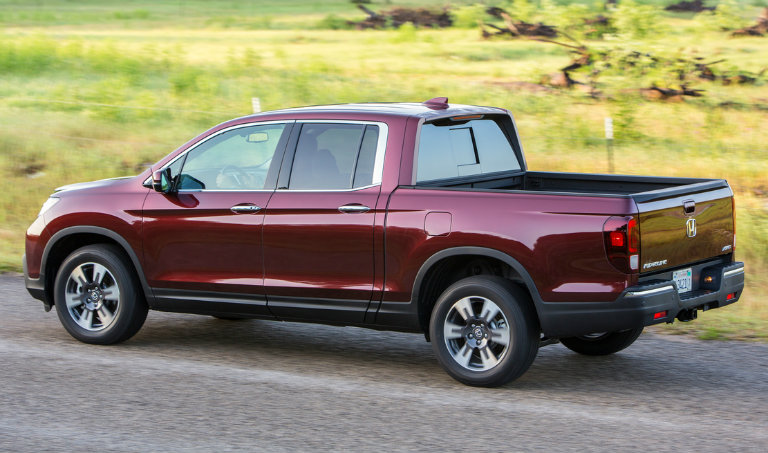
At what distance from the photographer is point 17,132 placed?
20.0 meters

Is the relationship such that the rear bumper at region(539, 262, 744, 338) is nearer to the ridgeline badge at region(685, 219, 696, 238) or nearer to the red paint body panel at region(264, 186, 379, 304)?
the ridgeline badge at region(685, 219, 696, 238)

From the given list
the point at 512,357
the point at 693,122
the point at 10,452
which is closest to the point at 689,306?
the point at 512,357

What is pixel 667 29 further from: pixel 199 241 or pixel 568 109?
pixel 199 241

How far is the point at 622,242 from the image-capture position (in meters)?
6.14

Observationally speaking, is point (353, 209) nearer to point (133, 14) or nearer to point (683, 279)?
point (683, 279)

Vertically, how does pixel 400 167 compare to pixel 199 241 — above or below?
above

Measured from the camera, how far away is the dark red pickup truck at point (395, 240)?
6.35m

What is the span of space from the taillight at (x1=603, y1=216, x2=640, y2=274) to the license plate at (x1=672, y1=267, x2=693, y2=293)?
20.2 inches

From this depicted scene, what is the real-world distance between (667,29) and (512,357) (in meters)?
19.2

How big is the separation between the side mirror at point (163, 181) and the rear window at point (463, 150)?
1.79 m

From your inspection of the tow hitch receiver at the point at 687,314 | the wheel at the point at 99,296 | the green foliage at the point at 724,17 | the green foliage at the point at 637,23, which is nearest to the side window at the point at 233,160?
the wheel at the point at 99,296

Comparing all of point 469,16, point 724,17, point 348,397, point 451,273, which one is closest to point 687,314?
point 451,273

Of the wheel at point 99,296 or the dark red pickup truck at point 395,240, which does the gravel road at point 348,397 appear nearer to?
the wheel at point 99,296

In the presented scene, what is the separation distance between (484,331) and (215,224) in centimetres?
198
